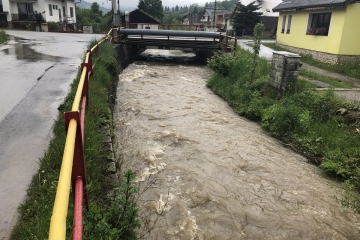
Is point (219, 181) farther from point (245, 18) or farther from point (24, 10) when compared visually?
point (24, 10)

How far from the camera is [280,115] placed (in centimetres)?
875

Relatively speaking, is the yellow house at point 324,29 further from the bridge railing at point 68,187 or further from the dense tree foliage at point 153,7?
the dense tree foliage at point 153,7

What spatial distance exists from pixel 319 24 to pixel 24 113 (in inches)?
716

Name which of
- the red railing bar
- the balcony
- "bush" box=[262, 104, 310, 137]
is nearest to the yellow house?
"bush" box=[262, 104, 310, 137]

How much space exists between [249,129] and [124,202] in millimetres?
6096

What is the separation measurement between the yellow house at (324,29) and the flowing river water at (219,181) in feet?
33.7

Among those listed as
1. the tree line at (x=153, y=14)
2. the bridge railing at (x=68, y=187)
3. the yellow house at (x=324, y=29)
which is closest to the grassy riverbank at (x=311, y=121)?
the bridge railing at (x=68, y=187)

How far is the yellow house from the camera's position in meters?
16.1

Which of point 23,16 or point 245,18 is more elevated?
point 245,18

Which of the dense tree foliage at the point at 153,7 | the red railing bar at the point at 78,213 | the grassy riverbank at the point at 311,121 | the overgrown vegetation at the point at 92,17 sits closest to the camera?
the red railing bar at the point at 78,213

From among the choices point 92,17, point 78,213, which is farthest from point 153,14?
point 78,213

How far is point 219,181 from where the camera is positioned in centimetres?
583

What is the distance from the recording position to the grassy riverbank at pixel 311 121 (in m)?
6.78

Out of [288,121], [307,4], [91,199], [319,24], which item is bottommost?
[288,121]
